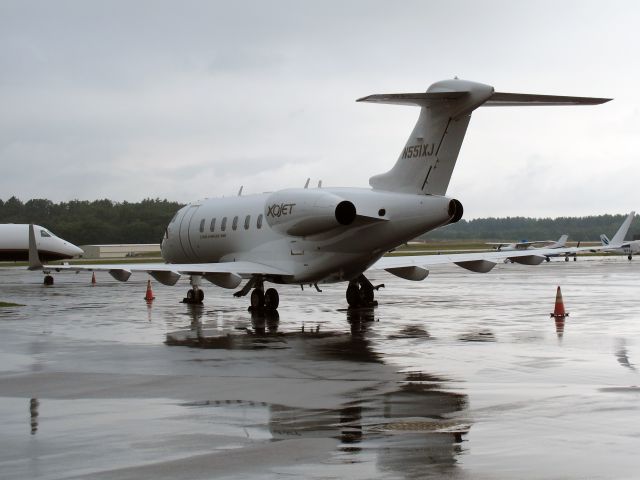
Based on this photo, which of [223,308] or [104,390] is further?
[223,308]

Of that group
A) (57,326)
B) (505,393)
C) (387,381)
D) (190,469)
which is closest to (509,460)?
(190,469)

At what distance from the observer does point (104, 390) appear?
470 inches

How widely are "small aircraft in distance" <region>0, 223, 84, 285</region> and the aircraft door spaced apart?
21919 mm

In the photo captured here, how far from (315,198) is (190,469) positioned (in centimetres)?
1636

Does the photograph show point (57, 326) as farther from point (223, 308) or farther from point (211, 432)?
point (211, 432)

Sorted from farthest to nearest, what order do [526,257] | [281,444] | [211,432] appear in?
[526,257], [211,432], [281,444]

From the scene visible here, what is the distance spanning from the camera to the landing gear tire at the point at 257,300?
25.5 meters

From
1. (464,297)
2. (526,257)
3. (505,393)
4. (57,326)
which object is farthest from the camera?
(464,297)

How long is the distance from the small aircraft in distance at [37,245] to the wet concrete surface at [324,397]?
29.6 metres

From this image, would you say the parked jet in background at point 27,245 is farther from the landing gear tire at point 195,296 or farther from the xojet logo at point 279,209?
the xojet logo at point 279,209

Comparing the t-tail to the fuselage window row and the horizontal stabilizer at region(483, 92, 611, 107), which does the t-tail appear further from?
the fuselage window row

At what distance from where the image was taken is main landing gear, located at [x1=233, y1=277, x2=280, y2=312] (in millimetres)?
25344

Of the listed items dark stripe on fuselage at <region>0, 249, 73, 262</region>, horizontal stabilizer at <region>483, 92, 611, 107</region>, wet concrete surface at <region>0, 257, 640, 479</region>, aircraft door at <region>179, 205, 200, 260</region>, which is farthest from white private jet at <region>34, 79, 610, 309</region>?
dark stripe on fuselage at <region>0, 249, 73, 262</region>

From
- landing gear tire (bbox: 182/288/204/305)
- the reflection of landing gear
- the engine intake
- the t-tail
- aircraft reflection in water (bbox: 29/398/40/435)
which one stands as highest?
the t-tail
